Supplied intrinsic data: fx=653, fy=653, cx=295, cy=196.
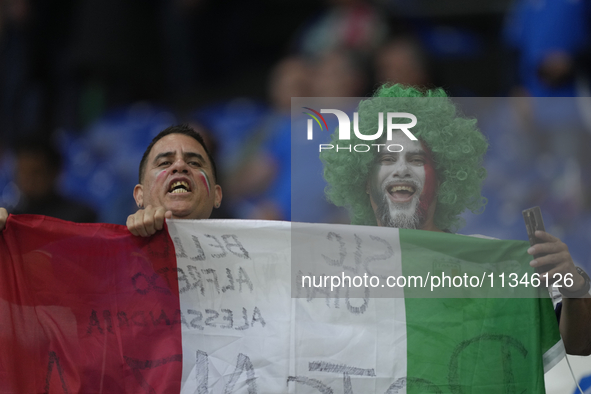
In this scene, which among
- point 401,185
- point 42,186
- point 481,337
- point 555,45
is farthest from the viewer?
point 555,45

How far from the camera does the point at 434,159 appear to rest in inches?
109

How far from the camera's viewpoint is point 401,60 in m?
4.36

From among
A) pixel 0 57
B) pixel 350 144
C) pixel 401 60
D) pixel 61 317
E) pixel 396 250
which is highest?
pixel 0 57

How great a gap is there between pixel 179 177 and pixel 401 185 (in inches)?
35.1

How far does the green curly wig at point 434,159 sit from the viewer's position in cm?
276

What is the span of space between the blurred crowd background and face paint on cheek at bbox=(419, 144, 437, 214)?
37.3 inches

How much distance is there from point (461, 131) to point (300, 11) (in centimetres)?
240

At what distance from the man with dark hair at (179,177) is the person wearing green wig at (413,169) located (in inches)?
23.2

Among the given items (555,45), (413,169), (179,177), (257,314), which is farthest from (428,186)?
(555,45)

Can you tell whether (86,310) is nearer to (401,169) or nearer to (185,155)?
(185,155)

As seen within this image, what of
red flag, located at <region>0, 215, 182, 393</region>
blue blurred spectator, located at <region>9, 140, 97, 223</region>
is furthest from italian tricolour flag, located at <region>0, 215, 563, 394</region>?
blue blurred spectator, located at <region>9, 140, 97, 223</region>

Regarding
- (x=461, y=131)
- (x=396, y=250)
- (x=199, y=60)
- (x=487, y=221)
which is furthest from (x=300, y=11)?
(x=396, y=250)

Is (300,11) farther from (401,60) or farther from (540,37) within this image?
(540,37)

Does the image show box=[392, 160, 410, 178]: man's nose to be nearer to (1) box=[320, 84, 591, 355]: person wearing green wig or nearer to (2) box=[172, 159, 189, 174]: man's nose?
(1) box=[320, 84, 591, 355]: person wearing green wig
